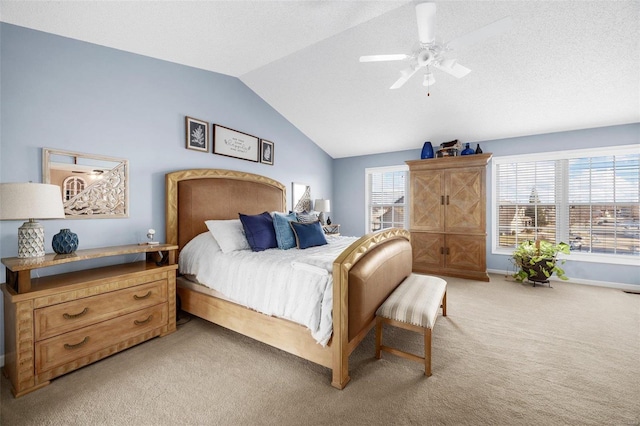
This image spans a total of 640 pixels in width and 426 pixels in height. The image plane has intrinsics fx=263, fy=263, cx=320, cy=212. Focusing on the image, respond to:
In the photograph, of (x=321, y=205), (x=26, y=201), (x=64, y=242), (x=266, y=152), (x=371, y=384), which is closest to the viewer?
(x=26, y=201)

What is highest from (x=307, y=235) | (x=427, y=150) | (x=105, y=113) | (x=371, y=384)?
(x=427, y=150)

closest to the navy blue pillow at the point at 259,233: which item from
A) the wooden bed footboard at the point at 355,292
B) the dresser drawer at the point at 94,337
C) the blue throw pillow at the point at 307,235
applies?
the blue throw pillow at the point at 307,235

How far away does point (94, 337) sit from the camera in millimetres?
2002

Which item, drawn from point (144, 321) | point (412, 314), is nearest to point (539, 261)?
point (412, 314)

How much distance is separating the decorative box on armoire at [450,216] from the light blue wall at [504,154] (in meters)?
0.63

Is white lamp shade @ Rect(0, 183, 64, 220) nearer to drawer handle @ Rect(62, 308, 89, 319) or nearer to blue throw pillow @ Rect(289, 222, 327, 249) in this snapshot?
drawer handle @ Rect(62, 308, 89, 319)

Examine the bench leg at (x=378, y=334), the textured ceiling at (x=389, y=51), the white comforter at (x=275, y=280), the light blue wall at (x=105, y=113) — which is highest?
the textured ceiling at (x=389, y=51)

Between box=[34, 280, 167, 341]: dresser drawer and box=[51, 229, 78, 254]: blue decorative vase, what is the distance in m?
0.41

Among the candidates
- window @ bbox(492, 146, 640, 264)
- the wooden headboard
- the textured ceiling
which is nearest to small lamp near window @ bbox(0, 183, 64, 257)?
the wooden headboard

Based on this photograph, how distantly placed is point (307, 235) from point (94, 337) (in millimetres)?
1945

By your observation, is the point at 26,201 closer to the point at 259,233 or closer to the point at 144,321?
the point at 144,321

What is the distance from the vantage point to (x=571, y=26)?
2422mm

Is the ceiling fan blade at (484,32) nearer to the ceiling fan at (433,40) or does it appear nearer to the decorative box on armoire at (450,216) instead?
the ceiling fan at (433,40)

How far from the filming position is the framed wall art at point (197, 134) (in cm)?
315
